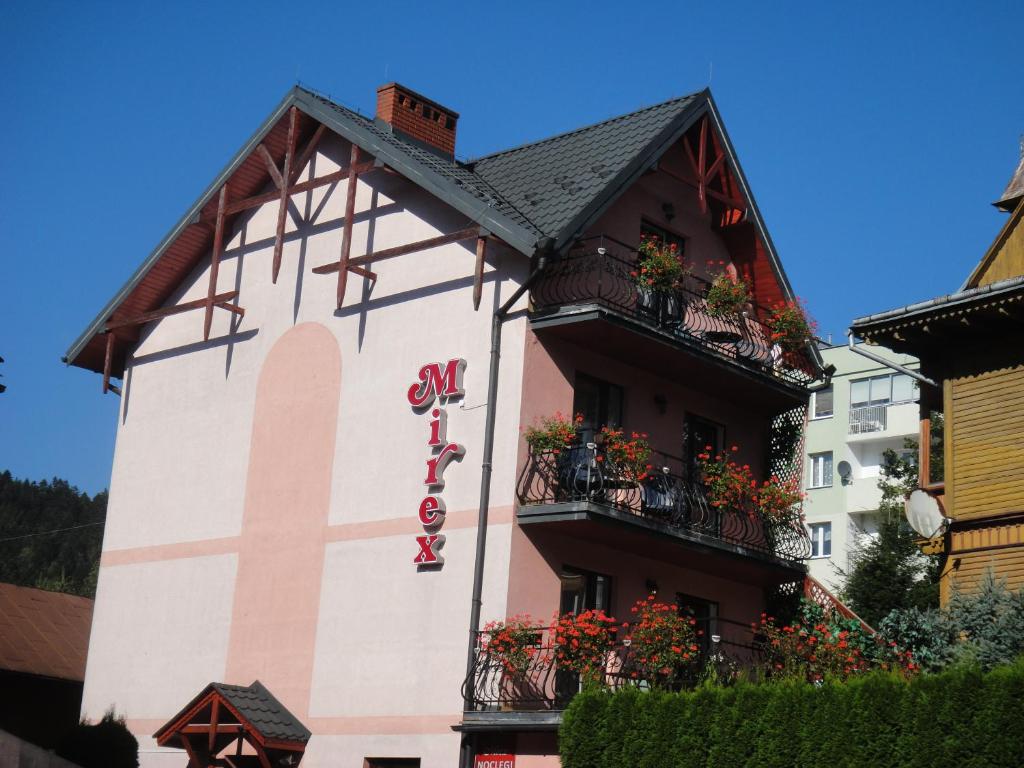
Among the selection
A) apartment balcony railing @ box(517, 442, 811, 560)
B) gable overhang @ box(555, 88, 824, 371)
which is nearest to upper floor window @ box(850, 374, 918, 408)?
gable overhang @ box(555, 88, 824, 371)

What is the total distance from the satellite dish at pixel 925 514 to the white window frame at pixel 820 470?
38.6 metres

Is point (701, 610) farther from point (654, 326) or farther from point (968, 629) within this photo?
point (968, 629)

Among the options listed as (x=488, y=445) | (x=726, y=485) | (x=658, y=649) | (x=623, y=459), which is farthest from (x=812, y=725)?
(x=726, y=485)

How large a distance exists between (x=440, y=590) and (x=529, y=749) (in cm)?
294

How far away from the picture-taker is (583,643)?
2136cm

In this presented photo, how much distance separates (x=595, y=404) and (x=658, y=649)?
504 cm

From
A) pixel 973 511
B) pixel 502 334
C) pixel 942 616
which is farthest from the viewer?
pixel 502 334

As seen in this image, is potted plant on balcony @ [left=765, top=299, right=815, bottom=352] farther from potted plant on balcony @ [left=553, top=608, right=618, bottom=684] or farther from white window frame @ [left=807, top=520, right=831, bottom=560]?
white window frame @ [left=807, top=520, right=831, bottom=560]

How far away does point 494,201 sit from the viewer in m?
24.7

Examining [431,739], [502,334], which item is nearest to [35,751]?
[431,739]

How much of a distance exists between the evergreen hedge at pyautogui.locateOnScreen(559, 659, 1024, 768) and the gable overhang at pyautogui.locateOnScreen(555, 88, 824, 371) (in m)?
7.43

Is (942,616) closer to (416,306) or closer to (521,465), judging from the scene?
(521,465)

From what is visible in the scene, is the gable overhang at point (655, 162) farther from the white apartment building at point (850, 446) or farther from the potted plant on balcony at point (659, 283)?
the white apartment building at point (850, 446)

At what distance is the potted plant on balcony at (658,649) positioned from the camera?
834 inches
